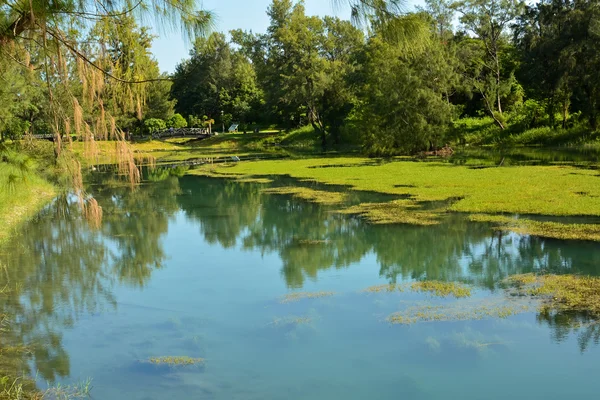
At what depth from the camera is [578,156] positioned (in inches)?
1006

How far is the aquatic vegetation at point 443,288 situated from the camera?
328 inches

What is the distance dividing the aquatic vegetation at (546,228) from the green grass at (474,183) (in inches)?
32.1

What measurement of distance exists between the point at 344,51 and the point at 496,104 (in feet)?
48.4

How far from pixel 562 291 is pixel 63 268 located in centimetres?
782

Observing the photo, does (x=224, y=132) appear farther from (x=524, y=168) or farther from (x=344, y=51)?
(x=524, y=168)

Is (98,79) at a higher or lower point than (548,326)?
higher

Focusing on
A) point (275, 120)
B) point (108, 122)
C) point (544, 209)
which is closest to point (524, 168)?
point (544, 209)

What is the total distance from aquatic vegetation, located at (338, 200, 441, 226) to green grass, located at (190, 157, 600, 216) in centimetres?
78

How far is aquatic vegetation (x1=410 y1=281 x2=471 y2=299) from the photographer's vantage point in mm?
8320

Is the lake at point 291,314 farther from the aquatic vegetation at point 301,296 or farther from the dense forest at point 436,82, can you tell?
the dense forest at point 436,82

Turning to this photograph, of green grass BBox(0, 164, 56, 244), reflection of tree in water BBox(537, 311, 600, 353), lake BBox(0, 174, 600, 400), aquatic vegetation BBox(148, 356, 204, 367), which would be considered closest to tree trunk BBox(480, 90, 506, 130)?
green grass BBox(0, 164, 56, 244)

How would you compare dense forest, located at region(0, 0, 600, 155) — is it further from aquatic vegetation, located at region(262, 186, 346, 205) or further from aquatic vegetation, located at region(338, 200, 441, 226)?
aquatic vegetation, located at region(338, 200, 441, 226)

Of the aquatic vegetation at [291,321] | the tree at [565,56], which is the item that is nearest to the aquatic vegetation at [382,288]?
the aquatic vegetation at [291,321]

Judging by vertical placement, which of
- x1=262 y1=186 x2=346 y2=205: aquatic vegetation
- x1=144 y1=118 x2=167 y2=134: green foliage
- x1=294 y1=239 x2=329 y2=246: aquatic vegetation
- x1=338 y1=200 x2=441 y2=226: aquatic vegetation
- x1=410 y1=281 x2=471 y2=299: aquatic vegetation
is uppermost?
x1=144 y1=118 x2=167 y2=134: green foliage
